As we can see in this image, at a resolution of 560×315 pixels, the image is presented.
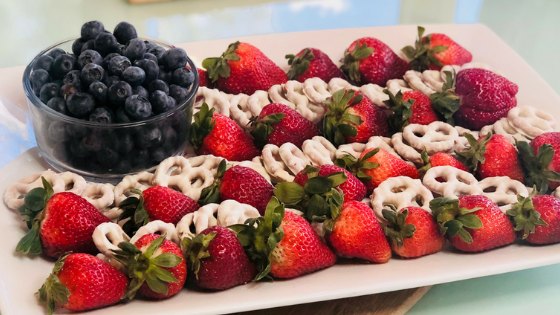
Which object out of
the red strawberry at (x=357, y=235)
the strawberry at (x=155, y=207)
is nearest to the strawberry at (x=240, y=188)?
the strawberry at (x=155, y=207)

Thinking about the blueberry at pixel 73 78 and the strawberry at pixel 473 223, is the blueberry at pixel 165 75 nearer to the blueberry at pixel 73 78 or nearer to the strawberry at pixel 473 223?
the blueberry at pixel 73 78

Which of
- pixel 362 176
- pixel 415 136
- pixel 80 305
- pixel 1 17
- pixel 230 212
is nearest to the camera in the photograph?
pixel 80 305

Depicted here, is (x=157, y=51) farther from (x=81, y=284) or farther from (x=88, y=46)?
(x=81, y=284)

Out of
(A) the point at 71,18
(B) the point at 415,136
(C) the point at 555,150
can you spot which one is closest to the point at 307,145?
(B) the point at 415,136

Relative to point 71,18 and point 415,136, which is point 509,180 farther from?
point 71,18

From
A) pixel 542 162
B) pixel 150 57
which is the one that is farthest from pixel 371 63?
pixel 150 57

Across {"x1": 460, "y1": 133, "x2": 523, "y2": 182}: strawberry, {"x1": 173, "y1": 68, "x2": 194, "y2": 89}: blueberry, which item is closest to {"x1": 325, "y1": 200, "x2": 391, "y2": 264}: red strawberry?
{"x1": 460, "y1": 133, "x2": 523, "y2": 182}: strawberry
